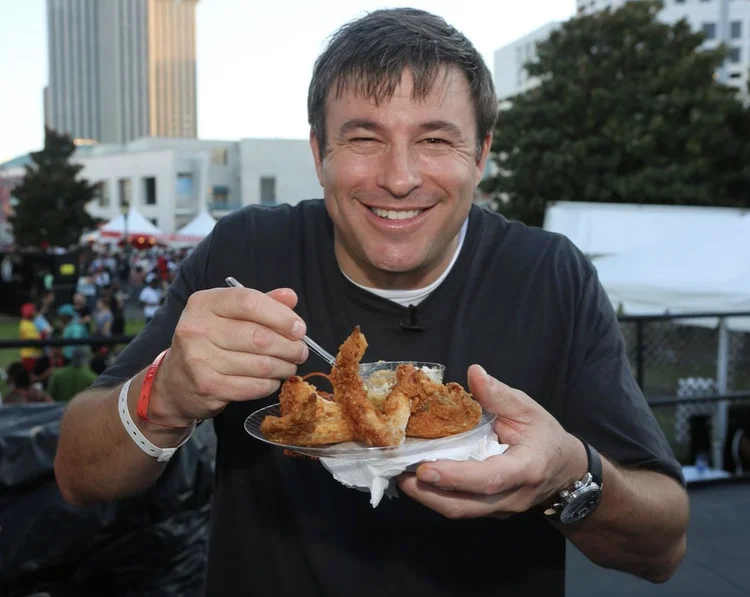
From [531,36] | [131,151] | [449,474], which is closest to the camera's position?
[449,474]

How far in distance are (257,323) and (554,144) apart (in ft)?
81.9

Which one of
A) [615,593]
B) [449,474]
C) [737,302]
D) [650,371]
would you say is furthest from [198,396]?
[737,302]

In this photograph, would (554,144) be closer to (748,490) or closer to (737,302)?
(737,302)

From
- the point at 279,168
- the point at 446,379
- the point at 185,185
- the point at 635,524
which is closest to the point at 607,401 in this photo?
the point at 635,524

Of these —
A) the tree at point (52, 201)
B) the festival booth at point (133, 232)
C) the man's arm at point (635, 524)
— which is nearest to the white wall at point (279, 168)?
the tree at point (52, 201)

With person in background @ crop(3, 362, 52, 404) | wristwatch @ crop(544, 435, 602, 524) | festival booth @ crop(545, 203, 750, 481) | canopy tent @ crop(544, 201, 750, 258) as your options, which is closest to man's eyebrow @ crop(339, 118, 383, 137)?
wristwatch @ crop(544, 435, 602, 524)

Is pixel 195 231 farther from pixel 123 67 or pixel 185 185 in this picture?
pixel 123 67

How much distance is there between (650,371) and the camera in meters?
7.59

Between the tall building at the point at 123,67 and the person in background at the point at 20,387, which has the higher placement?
the tall building at the point at 123,67

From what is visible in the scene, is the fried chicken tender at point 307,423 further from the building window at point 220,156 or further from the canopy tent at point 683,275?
the building window at point 220,156

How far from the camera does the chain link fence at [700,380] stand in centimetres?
771

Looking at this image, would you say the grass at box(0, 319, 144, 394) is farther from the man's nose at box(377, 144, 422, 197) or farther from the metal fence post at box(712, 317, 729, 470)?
the man's nose at box(377, 144, 422, 197)

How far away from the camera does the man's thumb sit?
1489 mm

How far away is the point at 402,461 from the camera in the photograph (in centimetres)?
148
